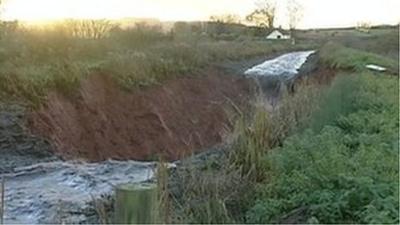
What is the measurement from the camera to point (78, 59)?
70.1 feet

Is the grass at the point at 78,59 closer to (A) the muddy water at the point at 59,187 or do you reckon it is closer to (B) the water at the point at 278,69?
(B) the water at the point at 278,69

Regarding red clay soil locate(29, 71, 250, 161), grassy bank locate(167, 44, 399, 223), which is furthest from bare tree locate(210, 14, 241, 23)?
grassy bank locate(167, 44, 399, 223)

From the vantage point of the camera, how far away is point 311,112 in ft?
33.5

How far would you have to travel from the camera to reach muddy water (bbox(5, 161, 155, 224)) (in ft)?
26.8

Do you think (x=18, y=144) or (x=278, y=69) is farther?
(x=278, y=69)

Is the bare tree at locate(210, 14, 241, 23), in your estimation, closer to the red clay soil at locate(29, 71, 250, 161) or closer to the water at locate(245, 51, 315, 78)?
the water at locate(245, 51, 315, 78)

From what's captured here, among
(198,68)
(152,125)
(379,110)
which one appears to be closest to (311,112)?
(379,110)

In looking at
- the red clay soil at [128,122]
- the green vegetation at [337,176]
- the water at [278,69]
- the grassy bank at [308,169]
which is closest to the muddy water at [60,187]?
the grassy bank at [308,169]

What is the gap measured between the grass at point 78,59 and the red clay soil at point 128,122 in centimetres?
40

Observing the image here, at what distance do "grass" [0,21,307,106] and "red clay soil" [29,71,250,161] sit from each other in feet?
1.30

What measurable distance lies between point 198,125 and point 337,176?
50.2 feet

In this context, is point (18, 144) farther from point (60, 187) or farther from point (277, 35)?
point (277, 35)

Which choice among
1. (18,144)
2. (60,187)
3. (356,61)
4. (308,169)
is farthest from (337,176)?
(356,61)

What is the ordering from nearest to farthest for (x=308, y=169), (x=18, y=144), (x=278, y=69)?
(x=308, y=169) → (x=18, y=144) → (x=278, y=69)
